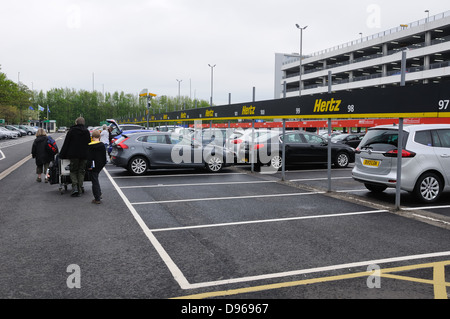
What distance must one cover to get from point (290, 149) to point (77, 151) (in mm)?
8622

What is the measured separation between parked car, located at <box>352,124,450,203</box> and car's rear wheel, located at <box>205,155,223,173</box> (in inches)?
260

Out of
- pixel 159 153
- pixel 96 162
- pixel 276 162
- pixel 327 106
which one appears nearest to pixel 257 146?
pixel 276 162

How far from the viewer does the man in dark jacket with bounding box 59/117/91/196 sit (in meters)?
9.37

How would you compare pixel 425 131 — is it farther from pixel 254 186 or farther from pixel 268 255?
pixel 268 255

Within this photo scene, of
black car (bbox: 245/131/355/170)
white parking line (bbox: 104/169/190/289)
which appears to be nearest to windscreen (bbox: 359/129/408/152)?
white parking line (bbox: 104/169/190/289)

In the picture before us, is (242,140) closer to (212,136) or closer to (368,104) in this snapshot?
(212,136)

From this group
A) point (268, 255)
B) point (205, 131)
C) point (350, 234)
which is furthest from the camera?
point (205, 131)

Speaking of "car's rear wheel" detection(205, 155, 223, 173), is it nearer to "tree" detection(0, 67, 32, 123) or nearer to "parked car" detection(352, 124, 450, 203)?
"parked car" detection(352, 124, 450, 203)

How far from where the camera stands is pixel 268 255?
5.29 meters

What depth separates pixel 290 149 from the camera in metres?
15.6

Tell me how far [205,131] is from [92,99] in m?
130

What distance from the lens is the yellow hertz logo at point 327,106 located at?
10.3 meters
